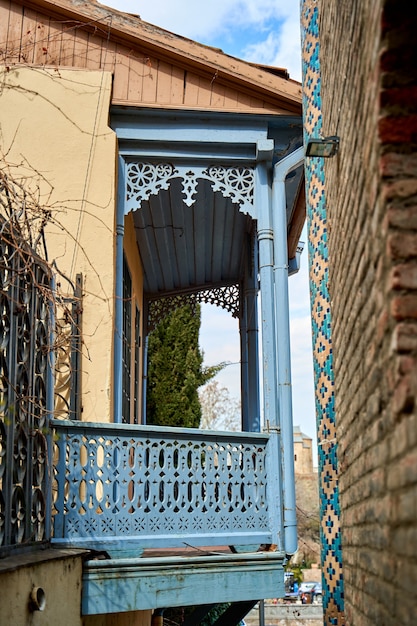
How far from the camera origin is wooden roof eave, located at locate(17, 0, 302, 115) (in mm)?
7898

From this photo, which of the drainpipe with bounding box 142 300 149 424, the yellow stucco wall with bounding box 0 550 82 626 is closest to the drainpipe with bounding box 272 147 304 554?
the yellow stucco wall with bounding box 0 550 82 626

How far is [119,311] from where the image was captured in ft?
25.2

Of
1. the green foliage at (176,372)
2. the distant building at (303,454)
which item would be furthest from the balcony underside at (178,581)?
the distant building at (303,454)

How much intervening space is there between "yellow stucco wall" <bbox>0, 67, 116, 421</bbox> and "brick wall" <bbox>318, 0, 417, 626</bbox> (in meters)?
3.60

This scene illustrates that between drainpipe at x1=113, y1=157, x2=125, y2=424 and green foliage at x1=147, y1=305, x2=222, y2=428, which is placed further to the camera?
green foliage at x1=147, y1=305, x2=222, y2=428

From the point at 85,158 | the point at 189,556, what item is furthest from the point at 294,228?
the point at 189,556

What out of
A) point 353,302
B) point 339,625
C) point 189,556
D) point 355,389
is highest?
point 353,302

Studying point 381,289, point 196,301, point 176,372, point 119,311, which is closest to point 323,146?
point 381,289

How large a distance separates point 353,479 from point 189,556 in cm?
267

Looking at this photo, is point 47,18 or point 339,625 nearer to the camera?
point 339,625

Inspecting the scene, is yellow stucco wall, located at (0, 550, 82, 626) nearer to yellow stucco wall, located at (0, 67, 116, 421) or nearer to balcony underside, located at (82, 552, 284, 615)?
balcony underside, located at (82, 552, 284, 615)

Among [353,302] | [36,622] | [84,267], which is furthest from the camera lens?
[84,267]

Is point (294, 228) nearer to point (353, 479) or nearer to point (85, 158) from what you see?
point (85, 158)

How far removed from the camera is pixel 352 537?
4.30m
